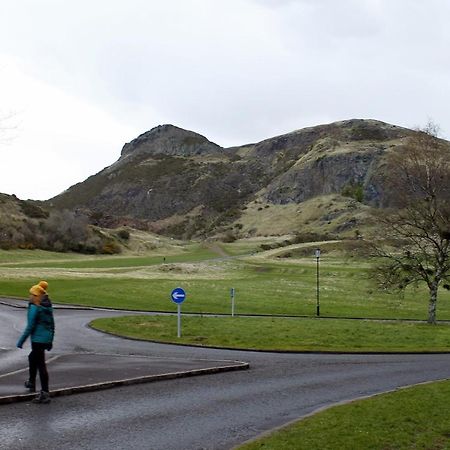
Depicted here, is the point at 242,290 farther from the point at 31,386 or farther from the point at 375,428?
the point at 375,428

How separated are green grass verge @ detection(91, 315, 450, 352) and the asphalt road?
63.4 inches

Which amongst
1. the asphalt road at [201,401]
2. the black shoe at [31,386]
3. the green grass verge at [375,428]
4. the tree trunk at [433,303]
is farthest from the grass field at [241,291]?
the black shoe at [31,386]

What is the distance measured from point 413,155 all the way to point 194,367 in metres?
22.6

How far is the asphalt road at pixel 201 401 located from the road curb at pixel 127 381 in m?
0.23

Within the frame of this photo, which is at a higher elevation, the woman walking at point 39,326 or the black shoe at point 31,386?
the woman walking at point 39,326

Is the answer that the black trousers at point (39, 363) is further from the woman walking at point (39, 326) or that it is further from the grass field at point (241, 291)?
the grass field at point (241, 291)

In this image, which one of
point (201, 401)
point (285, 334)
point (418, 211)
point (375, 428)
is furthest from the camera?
point (418, 211)

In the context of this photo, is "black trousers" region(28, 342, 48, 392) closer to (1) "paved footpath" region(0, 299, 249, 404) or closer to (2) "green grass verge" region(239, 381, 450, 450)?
(1) "paved footpath" region(0, 299, 249, 404)

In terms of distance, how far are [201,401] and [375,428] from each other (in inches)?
154

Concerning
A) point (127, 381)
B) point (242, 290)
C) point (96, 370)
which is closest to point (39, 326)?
point (127, 381)

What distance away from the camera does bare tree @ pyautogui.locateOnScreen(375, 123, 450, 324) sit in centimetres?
3284

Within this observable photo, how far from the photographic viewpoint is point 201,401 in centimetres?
1219

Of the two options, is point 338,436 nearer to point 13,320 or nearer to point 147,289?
point 13,320

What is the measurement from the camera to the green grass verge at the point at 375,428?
8836mm
